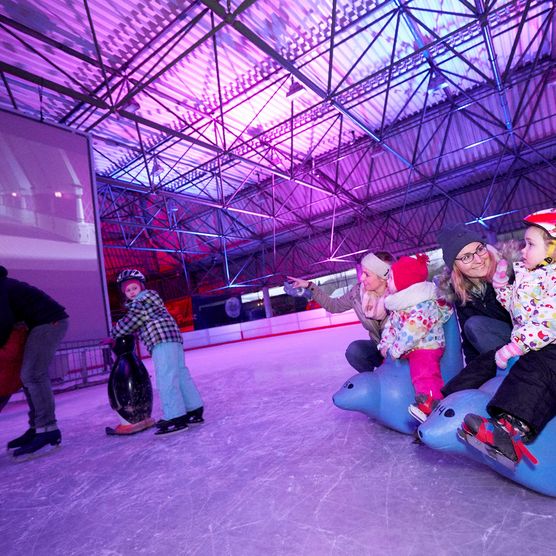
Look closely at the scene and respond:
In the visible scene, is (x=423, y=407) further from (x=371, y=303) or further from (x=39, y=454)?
(x=39, y=454)

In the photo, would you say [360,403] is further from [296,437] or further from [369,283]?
[369,283]

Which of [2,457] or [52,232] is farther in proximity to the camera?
[52,232]

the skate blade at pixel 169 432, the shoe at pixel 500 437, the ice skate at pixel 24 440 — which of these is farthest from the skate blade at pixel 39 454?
the shoe at pixel 500 437

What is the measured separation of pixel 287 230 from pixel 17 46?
10.6 metres

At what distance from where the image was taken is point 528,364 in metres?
1.26

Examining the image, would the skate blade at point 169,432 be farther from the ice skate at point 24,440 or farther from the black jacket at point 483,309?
the black jacket at point 483,309

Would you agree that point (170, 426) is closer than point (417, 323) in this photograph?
No

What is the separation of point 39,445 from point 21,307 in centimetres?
96

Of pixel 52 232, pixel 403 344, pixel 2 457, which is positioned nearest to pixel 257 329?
pixel 52 232

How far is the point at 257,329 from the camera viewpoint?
15086 millimetres

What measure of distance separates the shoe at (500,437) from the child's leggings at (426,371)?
50 centimetres

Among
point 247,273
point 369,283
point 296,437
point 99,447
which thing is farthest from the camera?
point 247,273

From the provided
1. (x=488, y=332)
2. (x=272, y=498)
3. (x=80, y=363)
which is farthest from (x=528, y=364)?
(x=80, y=363)

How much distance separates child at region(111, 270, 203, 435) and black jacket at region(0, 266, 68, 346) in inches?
19.4
